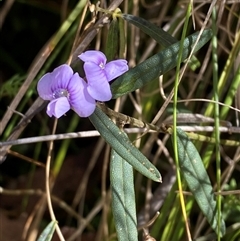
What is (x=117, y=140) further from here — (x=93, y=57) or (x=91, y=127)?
(x=91, y=127)

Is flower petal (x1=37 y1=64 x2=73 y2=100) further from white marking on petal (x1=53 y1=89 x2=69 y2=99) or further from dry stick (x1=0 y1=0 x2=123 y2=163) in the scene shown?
dry stick (x1=0 y1=0 x2=123 y2=163)

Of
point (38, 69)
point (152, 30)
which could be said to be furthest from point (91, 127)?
point (152, 30)

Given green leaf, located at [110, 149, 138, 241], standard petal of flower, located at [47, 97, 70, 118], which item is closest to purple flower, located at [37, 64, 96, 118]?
standard petal of flower, located at [47, 97, 70, 118]

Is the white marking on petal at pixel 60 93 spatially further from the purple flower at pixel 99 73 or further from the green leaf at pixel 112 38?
the green leaf at pixel 112 38

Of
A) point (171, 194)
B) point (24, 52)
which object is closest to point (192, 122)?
point (171, 194)

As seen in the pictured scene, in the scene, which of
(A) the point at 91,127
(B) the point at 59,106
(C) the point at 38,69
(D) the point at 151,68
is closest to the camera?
(B) the point at 59,106

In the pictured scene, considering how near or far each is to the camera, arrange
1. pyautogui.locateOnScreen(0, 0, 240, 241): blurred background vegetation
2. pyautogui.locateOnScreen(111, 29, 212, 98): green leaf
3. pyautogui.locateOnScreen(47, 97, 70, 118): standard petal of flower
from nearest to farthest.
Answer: pyautogui.locateOnScreen(47, 97, 70, 118): standard petal of flower
pyautogui.locateOnScreen(111, 29, 212, 98): green leaf
pyautogui.locateOnScreen(0, 0, 240, 241): blurred background vegetation

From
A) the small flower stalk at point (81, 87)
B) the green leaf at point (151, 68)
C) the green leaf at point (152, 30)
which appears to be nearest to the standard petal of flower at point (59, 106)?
the small flower stalk at point (81, 87)
